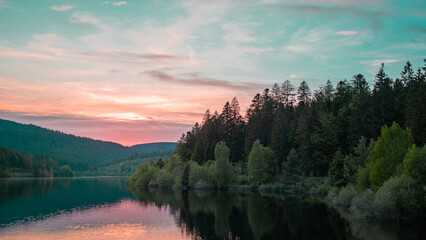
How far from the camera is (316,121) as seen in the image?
10025 centimetres

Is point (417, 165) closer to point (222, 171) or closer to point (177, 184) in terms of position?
point (222, 171)

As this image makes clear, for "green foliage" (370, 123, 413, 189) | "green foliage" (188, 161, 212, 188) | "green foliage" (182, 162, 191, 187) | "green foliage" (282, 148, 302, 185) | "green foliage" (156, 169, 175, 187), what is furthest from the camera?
"green foliage" (156, 169, 175, 187)

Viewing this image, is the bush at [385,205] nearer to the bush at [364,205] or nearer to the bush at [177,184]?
the bush at [364,205]

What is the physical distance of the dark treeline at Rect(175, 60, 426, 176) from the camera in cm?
8394

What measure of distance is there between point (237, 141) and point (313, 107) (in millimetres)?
31903

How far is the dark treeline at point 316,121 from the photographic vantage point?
3305 inches

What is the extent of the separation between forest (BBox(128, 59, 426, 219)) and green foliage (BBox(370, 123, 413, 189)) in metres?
0.14

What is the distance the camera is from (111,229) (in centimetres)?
4166

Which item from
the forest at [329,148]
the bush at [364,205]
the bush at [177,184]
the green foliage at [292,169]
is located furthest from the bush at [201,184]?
the bush at [364,205]

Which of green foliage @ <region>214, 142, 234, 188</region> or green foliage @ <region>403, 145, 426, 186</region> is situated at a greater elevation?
green foliage @ <region>403, 145, 426, 186</region>

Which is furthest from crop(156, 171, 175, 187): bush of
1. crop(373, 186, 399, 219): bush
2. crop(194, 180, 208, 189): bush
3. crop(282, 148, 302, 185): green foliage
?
crop(373, 186, 399, 219): bush

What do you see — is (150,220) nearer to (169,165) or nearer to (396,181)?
(396,181)

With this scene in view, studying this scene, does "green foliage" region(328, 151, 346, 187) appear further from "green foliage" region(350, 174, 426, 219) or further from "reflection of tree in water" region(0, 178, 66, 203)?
"reflection of tree in water" region(0, 178, 66, 203)

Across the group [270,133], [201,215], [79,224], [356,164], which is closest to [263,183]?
[270,133]
